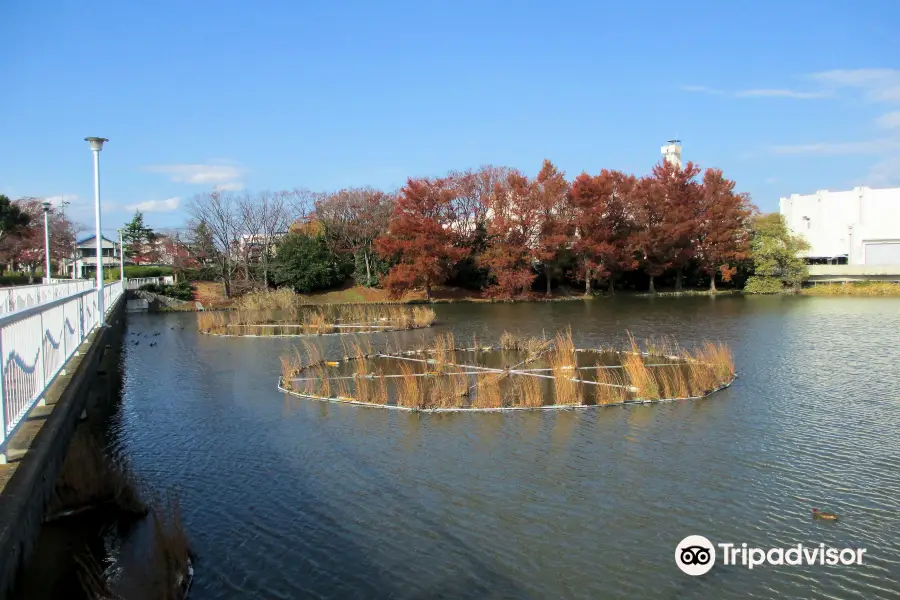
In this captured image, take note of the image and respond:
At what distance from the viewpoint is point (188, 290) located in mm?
41812

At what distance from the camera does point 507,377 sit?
1486 cm

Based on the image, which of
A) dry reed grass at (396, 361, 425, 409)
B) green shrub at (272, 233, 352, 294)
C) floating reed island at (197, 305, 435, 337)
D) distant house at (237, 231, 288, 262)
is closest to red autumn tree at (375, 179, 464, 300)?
green shrub at (272, 233, 352, 294)

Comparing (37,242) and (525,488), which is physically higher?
(37,242)

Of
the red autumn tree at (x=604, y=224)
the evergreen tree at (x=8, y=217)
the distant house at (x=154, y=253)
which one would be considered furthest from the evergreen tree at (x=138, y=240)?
the red autumn tree at (x=604, y=224)

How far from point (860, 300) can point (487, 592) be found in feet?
129

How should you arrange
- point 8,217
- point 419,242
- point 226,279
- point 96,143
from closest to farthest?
point 96,143
point 8,217
point 419,242
point 226,279

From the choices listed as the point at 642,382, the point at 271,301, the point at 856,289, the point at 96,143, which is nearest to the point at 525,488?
the point at 642,382

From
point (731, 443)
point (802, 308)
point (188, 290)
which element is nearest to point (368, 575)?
point (731, 443)

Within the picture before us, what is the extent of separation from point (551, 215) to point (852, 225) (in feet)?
80.2

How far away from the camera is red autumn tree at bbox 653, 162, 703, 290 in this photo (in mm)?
44875

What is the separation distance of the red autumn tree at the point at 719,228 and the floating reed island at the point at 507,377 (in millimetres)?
28237

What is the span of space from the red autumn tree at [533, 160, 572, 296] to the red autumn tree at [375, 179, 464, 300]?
504 centimetres

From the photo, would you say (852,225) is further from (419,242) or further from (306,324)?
(306,324)

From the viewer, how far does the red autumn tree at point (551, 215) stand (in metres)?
41.2
